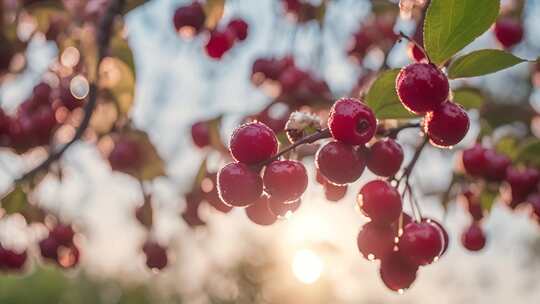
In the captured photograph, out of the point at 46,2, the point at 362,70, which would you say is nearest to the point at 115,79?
the point at 46,2

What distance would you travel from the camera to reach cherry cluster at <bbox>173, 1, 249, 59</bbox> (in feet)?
8.23

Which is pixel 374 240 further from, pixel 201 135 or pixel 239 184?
pixel 201 135

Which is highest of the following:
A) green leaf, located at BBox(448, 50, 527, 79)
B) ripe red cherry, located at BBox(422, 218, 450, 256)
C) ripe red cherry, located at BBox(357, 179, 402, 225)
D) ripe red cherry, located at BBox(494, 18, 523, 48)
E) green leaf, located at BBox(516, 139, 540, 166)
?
green leaf, located at BBox(448, 50, 527, 79)

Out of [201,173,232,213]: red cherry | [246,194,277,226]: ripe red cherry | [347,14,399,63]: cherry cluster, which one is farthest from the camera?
[347,14,399,63]: cherry cluster

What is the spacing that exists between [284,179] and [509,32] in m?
1.85

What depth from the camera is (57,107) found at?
2711 millimetres

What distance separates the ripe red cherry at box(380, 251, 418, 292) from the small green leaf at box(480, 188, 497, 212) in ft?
2.70

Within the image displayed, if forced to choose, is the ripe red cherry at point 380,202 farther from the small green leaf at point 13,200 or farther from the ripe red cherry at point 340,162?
the small green leaf at point 13,200

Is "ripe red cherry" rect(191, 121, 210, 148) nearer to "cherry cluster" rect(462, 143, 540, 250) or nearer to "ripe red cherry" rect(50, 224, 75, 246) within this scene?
"ripe red cherry" rect(50, 224, 75, 246)

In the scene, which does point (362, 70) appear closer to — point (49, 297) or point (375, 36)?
point (375, 36)

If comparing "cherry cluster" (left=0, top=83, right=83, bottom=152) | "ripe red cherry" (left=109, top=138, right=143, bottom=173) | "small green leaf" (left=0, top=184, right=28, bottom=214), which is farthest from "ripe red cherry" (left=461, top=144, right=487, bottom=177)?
"cherry cluster" (left=0, top=83, right=83, bottom=152)

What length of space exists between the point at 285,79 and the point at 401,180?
126 centimetres

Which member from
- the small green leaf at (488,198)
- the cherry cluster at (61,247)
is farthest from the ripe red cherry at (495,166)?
the cherry cluster at (61,247)

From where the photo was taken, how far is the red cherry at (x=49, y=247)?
261 centimetres
